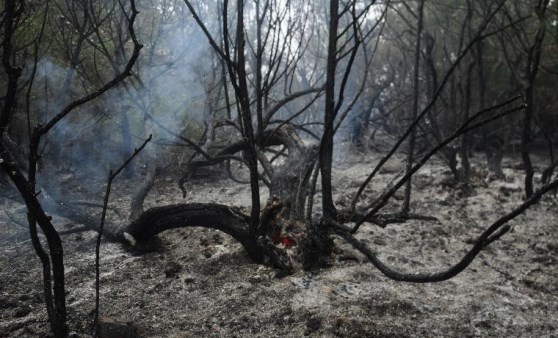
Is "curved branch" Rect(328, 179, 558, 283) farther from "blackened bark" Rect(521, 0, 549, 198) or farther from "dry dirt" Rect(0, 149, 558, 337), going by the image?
"blackened bark" Rect(521, 0, 549, 198)

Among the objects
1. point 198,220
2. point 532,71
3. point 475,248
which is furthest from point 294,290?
point 532,71

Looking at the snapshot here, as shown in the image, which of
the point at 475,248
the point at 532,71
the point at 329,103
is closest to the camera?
the point at 475,248

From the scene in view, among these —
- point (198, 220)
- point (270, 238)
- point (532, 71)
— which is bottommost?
point (270, 238)

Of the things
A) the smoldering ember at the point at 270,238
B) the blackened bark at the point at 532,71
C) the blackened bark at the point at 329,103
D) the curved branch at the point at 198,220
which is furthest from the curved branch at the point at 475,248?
the blackened bark at the point at 532,71

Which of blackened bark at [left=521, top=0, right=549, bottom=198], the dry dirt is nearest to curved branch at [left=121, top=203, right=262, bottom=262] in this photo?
the dry dirt

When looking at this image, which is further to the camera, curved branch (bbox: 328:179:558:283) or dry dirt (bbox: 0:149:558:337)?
dry dirt (bbox: 0:149:558:337)

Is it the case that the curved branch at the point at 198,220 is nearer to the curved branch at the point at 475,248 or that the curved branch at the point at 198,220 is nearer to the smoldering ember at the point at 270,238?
the smoldering ember at the point at 270,238

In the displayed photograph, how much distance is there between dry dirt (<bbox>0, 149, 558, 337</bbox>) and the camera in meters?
2.08

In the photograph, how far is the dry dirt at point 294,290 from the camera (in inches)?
81.7

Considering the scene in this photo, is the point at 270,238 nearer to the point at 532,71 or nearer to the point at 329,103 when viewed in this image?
the point at 329,103

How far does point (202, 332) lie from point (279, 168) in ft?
6.44

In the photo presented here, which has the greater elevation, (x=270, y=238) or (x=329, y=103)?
(x=329, y=103)

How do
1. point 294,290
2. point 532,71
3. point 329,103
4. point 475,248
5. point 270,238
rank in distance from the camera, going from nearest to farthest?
point 475,248 < point 329,103 < point 294,290 < point 270,238 < point 532,71

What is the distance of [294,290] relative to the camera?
7.86 feet
